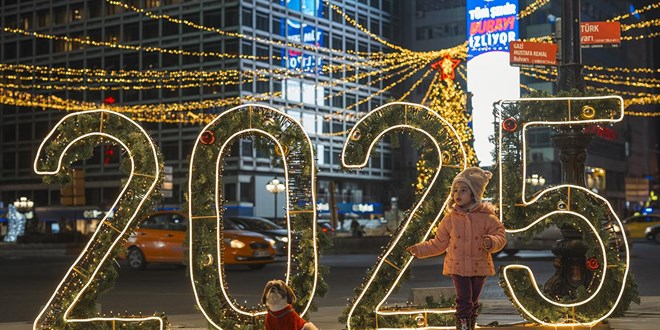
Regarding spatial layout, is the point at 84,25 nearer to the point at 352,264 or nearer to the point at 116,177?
the point at 116,177

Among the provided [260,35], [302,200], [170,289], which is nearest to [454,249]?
[302,200]

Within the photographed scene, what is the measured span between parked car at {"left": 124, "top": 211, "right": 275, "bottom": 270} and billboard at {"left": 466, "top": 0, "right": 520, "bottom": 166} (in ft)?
76.5

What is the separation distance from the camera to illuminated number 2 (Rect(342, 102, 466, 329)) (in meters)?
10.4

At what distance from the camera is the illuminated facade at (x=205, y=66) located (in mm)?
79625

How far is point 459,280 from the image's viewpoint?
906 cm

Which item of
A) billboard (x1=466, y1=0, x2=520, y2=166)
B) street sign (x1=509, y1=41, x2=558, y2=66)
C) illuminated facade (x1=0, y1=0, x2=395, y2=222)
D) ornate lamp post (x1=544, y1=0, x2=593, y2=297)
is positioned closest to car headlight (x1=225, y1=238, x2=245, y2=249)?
street sign (x1=509, y1=41, x2=558, y2=66)

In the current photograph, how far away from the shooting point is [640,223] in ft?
171

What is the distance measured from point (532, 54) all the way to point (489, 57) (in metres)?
33.2

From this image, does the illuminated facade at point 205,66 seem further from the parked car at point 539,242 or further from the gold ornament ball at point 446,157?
the gold ornament ball at point 446,157

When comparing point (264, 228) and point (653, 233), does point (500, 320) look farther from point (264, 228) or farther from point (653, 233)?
point (653, 233)

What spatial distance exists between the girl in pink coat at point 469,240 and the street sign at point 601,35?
6626 mm

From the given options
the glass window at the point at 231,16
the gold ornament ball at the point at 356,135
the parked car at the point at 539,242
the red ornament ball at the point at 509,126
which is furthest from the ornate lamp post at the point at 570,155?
the glass window at the point at 231,16

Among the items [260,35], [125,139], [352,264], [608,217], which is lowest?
[352,264]

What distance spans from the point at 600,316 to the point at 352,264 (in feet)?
62.9
